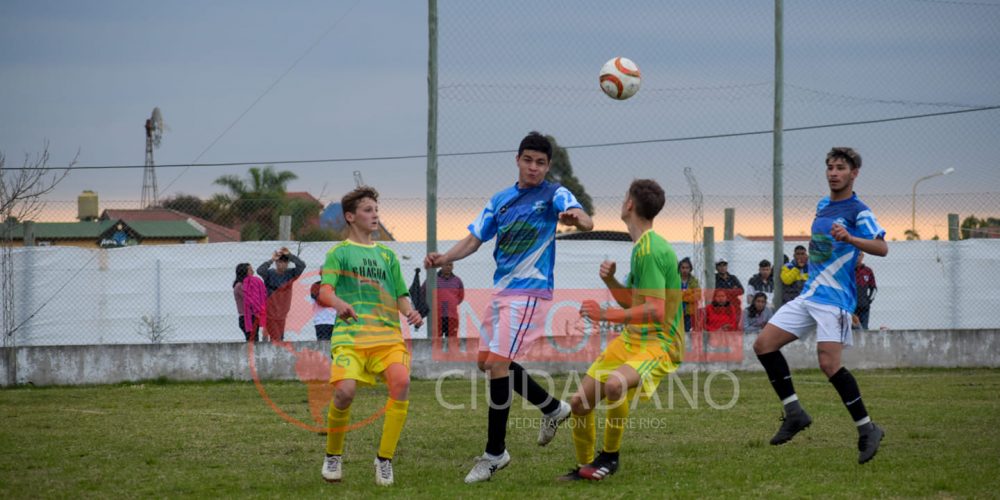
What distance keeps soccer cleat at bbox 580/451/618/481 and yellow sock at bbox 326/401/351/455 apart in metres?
1.58

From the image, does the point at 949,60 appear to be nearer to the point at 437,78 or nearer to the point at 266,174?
the point at 437,78

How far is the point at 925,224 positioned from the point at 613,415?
10922mm

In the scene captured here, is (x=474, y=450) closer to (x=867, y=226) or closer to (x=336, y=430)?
(x=336, y=430)

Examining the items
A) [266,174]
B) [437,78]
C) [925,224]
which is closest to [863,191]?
[925,224]

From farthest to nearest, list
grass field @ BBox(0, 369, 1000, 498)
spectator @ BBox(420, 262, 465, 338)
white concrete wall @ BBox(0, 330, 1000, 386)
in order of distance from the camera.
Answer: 1. spectator @ BBox(420, 262, 465, 338)
2. white concrete wall @ BBox(0, 330, 1000, 386)
3. grass field @ BBox(0, 369, 1000, 498)

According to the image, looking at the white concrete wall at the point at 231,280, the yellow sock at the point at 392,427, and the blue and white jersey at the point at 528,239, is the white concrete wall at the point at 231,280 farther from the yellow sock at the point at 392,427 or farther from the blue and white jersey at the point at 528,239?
the yellow sock at the point at 392,427

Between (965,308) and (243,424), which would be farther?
(965,308)

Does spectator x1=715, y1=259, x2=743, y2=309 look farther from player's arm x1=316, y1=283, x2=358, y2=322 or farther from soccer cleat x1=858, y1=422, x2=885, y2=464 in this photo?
player's arm x1=316, y1=283, x2=358, y2=322

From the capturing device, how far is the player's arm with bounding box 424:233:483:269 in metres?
7.35

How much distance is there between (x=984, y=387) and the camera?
40.8 ft

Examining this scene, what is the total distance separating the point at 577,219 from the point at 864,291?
33.2 feet

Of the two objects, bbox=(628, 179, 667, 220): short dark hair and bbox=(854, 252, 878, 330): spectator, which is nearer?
bbox=(628, 179, 667, 220): short dark hair

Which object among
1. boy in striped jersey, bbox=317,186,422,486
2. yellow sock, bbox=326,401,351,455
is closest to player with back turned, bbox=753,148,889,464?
boy in striped jersey, bbox=317,186,422,486

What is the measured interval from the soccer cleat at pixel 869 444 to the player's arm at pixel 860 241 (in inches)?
48.8
